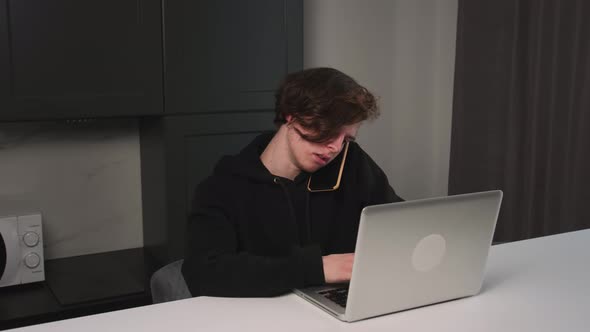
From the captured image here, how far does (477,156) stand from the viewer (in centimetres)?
309

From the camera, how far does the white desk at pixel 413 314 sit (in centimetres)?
119

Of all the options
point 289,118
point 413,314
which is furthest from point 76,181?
point 413,314

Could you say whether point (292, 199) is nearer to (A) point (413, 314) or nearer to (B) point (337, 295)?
(B) point (337, 295)

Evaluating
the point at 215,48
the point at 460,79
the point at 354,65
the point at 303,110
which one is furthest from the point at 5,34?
the point at 460,79

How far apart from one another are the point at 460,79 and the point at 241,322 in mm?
2194

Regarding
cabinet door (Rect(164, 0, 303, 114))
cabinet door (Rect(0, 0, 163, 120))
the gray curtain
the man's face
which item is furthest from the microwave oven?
the gray curtain

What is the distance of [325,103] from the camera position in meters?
1.52

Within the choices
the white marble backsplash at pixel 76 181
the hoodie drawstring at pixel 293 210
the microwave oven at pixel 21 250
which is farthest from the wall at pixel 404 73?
the hoodie drawstring at pixel 293 210

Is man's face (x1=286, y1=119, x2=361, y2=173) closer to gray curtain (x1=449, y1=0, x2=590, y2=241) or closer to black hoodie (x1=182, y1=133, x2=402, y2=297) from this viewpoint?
black hoodie (x1=182, y1=133, x2=402, y2=297)

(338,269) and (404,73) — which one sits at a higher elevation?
(404,73)

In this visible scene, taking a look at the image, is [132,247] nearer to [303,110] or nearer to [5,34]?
[5,34]

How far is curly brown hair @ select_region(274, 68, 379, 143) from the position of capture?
1516 millimetres

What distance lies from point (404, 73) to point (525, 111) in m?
0.77

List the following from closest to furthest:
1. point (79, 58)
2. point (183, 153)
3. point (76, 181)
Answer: point (79, 58)
point (183, 153)
point (76, 181)
